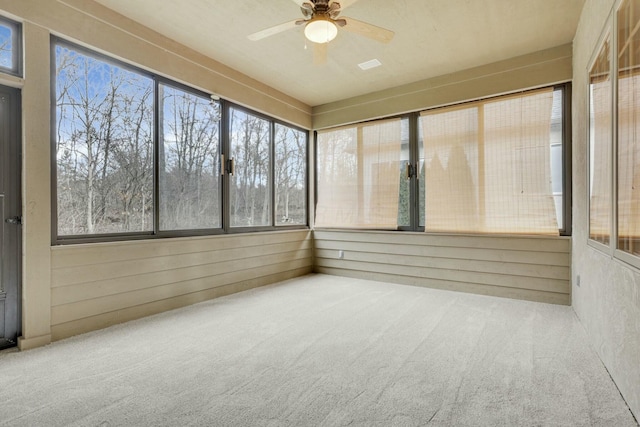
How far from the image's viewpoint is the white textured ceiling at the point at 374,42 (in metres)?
2.98

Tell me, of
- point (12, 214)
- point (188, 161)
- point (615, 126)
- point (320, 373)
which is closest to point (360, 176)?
point (188, 161)

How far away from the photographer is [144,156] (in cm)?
339

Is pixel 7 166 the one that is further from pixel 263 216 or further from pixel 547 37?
pixel 547 37

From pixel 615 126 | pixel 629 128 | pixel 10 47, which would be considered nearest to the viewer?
pixel 629 128

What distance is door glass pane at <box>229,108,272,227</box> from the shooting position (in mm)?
4404

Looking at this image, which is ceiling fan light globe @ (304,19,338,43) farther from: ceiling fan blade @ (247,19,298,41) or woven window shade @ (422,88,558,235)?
woven window shade @ (422,88,558,235)

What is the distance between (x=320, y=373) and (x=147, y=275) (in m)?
2.15

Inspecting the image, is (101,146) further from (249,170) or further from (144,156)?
(249,170)

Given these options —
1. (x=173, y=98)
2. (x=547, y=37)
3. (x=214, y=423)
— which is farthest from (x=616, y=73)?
(x=173, y=98)

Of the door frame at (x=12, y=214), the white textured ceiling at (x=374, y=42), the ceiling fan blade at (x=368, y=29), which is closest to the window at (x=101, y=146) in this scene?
the door frame at (x=12, y=214)

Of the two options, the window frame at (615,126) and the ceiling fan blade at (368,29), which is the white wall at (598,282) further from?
the ceiling fan blade at (368,29)

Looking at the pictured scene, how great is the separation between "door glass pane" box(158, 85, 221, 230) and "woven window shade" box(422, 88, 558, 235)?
2872mm

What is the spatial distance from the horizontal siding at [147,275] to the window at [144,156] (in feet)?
0.54

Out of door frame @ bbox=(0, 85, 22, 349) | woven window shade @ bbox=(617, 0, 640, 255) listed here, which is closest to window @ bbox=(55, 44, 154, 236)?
door frame @ bbox=(0, 85, 22, 349)
